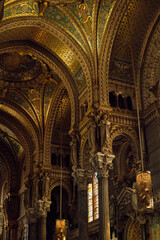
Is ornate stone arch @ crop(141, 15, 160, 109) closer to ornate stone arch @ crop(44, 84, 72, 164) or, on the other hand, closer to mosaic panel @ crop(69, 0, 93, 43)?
mosaic panel @ crop(69, 0, 93, 43)

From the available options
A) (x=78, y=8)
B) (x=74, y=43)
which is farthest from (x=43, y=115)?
(x=78, y=8)

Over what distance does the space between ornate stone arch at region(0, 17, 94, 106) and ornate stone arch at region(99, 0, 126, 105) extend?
1.60ft

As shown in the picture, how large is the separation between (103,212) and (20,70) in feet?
34.2

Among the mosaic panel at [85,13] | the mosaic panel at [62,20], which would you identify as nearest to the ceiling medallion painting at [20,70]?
the mosaic panel at [62,20]

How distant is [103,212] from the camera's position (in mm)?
11086

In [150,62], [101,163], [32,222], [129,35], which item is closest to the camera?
[101,163]

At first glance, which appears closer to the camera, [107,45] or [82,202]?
[82,202]

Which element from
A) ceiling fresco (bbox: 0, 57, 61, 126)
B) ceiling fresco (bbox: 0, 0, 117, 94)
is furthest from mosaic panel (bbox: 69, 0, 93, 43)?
ceiling fresco (bbox: 0, 57, 61, 126)

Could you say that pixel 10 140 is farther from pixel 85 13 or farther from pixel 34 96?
pixel 85 13

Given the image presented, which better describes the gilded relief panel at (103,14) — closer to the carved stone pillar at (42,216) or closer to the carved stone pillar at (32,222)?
the carved stone pillar at (42,216)

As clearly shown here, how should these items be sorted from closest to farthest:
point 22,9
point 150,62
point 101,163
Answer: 1. point 101,163
2. point 22,9
3. point 150,62

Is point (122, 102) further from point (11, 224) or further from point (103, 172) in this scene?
point (11, 224)

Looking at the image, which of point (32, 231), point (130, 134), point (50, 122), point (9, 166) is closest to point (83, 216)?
point (130, 134)

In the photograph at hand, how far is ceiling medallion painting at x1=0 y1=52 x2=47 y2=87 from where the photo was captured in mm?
17812
